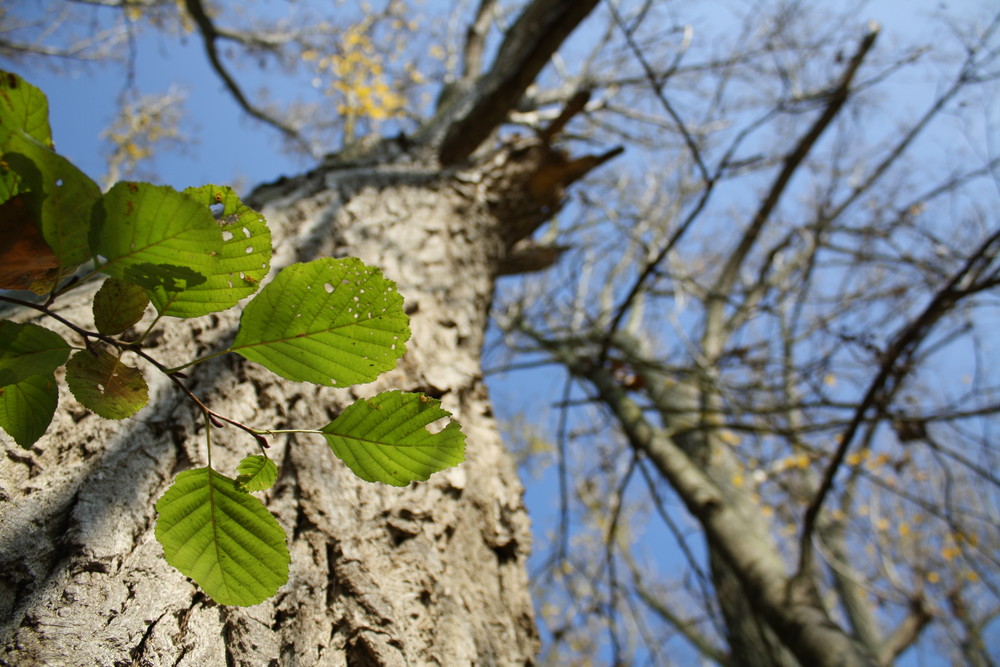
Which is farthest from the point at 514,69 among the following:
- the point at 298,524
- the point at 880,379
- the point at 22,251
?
the point at 22,251

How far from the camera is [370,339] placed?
0.46 m

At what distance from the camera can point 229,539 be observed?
0.44m

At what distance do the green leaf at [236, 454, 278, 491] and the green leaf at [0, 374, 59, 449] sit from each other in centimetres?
Answer: 14

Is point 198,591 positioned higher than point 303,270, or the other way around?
point 303,270

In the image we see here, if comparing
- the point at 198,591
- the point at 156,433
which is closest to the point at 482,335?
the point at 156,433

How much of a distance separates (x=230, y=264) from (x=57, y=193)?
116mm

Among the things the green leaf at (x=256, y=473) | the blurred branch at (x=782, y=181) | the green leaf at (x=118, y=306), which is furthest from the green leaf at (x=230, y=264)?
the blurred branch at (x=782, y=181)

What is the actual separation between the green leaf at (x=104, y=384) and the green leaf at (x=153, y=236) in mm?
86

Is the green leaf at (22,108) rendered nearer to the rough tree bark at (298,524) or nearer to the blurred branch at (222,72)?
the rough tree bark at (298,524)

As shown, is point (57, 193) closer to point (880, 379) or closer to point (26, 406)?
point (26, 406)

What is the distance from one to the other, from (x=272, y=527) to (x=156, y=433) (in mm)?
399

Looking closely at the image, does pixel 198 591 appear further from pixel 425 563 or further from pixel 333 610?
pixel 425 563

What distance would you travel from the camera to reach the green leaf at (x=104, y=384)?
41cm

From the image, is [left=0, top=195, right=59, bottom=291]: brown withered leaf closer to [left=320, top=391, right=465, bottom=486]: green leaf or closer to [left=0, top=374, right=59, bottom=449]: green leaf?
[left=0, top=374, right=59, bottom=449]: green leaf
